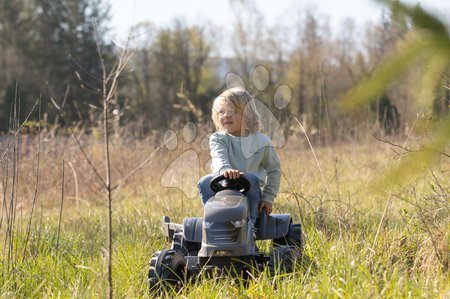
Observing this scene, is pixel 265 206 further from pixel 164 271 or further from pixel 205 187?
pixel 164 271

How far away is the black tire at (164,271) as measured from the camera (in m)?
3.08

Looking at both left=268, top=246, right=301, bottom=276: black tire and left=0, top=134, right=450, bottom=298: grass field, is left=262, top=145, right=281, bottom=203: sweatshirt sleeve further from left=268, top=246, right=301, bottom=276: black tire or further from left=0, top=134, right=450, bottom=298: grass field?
left=268, top=246, right=301, bottom=276: black tire

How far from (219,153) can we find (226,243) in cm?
68

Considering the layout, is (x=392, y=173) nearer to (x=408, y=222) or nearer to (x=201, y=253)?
(x=201, y=253)

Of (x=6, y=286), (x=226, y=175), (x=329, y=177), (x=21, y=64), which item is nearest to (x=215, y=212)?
(x=226, y=175)

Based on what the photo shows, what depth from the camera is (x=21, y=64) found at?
31.4 metres

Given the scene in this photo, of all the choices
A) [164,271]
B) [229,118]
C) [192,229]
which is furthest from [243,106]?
[164,271]

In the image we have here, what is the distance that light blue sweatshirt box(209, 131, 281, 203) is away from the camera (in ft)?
11.8

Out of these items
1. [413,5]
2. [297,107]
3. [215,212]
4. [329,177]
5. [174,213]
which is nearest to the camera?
[413,5]

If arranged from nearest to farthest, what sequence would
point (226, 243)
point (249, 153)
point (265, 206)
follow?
1. point (226, 243)
2. point (265, 206)
3. point (249, 153)

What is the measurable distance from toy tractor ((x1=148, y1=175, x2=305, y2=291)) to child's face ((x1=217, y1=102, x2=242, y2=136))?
46 cm

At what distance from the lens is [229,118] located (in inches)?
144

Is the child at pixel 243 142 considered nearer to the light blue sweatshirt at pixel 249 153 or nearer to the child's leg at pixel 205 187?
the light blue sweatshirt at pixel 249 153

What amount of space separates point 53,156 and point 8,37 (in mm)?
25811
